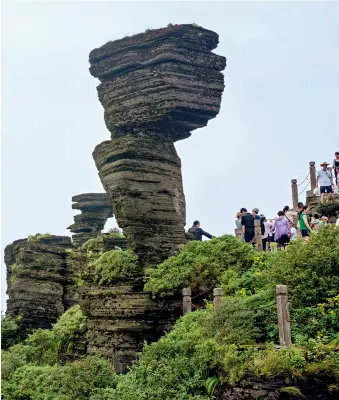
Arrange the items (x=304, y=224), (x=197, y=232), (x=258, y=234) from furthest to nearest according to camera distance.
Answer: (x=197, y=232), (x=258, y=234), (x=304, y=224)

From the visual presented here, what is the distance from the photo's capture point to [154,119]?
20266mm

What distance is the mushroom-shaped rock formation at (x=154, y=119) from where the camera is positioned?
20016mm

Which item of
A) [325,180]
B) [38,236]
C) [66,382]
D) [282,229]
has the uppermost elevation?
[38,236]

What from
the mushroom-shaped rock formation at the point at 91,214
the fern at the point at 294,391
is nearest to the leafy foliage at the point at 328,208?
the fern at the point at 294,391

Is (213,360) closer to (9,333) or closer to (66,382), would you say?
(66,382)

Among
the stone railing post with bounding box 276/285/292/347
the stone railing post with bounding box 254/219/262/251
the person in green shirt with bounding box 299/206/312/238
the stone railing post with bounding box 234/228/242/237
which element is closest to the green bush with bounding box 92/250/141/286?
the stone railing post with bounding box 254/219/262/251

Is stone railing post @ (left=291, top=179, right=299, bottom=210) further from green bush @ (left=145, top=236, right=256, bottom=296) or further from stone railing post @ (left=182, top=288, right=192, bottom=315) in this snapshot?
stone railing post @ (left=182, top=288, right=192, bottom=315)

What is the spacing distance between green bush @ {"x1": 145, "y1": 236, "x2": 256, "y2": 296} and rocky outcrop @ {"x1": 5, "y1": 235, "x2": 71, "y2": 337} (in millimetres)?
11544

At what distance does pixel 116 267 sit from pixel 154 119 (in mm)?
5064

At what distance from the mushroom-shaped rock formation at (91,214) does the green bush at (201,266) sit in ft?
61.6

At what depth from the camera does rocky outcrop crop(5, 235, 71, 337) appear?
93.0 feet

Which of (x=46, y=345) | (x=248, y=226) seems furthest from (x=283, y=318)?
(x=46, y=345)

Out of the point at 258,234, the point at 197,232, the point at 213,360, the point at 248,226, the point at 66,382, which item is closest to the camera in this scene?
the point at 213,360

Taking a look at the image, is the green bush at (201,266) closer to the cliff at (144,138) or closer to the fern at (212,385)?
the cliff at (144,138)
